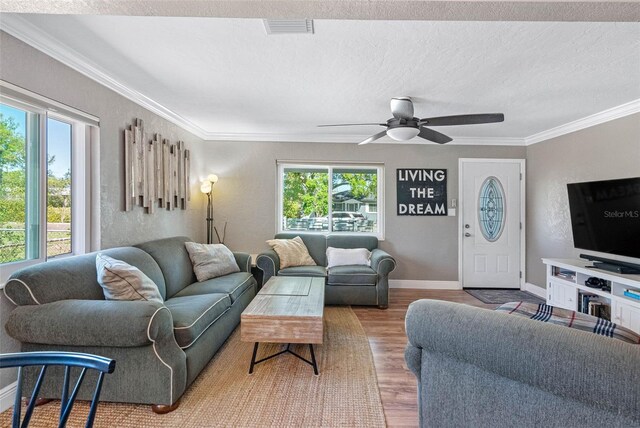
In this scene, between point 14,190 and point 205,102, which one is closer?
point 14,190

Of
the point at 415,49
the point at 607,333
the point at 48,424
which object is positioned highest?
the point at 415,49

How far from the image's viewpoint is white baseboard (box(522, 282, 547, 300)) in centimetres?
434

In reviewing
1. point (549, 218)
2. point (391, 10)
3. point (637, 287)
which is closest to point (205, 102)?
point (391, 10)

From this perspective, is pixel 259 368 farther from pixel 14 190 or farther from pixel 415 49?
pixel 415 49

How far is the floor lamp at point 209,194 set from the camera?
4.45 m

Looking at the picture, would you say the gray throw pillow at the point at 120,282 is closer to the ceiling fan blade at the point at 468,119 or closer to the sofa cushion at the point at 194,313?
the sofa cushion at the point at 194,313

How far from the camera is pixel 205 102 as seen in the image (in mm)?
3311

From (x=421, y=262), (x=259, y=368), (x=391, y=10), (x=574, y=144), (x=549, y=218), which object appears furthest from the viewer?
(x=421, y=262)

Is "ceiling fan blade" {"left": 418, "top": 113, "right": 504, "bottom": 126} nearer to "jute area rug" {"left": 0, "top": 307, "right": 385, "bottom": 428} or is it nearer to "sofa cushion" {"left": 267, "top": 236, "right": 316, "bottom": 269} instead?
"jute area rug" {"left": 0, "top": 307, "right": 385, "bottom": 428}

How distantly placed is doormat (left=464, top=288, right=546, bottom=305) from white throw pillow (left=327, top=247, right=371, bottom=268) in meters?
1.68

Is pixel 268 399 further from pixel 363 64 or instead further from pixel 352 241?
pixel 352 241

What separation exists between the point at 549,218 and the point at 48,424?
17.9ft

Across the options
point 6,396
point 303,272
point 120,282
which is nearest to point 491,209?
point 303,272

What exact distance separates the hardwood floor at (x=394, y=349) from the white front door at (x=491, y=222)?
60 cm
